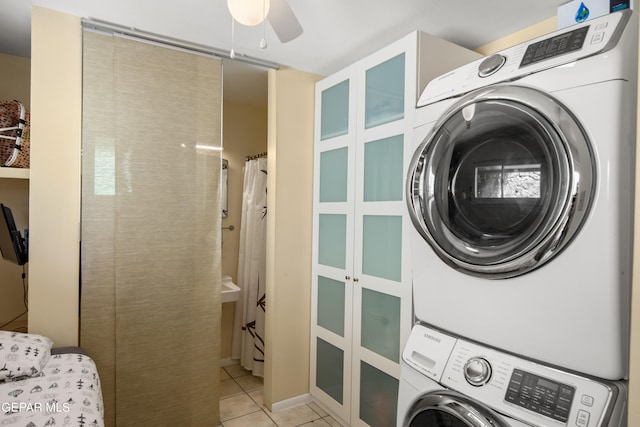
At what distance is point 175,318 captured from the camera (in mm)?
2297

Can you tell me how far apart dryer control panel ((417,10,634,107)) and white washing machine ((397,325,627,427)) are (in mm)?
944

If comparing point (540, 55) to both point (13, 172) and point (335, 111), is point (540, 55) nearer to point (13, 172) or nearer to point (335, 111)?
point (335, 111)

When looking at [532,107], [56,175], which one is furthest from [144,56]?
[532,107]

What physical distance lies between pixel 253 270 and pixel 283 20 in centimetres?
220

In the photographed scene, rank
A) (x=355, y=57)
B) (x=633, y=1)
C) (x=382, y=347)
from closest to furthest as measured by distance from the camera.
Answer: (x=633, y=1) < (x=382, y=347) < (x=355, y=57)

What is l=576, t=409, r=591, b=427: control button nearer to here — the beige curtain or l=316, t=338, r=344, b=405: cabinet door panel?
l=316, t=338, r=344, b=405: cabinet door panel

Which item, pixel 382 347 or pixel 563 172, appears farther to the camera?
pixel 382 347

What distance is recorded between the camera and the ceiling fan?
1.25 meters

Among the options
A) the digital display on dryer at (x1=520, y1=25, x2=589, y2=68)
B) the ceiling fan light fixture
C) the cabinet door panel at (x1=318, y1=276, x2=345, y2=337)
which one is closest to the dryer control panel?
the digital display on dryer at (x1=520, y1=25, x2=589, y2=68)

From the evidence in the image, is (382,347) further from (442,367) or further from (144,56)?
(144,56)

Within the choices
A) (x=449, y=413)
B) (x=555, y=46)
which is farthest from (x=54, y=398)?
(x=555, y=46)

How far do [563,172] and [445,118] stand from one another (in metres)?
→ 0.49

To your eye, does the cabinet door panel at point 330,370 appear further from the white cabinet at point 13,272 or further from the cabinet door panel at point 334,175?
the white cabinet at point 13,272

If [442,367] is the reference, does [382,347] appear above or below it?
below
